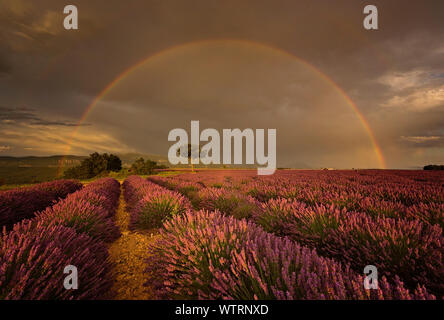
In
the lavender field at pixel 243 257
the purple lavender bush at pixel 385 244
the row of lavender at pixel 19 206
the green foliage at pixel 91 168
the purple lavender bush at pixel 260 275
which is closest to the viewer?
the purple lavender bush at pixel 260 275

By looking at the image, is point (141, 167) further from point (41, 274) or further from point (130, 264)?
point (41, 274)

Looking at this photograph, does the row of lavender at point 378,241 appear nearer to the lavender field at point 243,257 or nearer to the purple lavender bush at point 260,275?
the lavender field at point 243,257

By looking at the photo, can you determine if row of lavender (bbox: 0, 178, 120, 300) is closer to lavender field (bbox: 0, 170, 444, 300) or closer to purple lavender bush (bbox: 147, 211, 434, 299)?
lavender field (bbox: 0, 170, 444, 300)

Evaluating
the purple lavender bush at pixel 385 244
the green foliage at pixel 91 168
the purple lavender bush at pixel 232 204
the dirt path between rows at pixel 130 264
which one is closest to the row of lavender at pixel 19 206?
the dirt path between rows at pixel 130 264

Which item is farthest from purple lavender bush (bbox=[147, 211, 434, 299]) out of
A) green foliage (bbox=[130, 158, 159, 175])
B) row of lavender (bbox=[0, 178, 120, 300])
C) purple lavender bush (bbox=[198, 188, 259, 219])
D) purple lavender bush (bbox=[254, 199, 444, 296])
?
green foliage (bbox=[130, 158, 159, 175])

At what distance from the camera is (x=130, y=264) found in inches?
107

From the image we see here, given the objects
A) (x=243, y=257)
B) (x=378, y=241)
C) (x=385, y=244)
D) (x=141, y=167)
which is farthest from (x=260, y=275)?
(x=141, y=167)

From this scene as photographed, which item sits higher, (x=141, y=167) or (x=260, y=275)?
(x=141, y=167)

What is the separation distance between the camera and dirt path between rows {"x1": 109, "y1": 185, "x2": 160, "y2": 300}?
204cm

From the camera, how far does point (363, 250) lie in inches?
72.6

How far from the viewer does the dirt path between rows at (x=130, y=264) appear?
2045 millimetres
